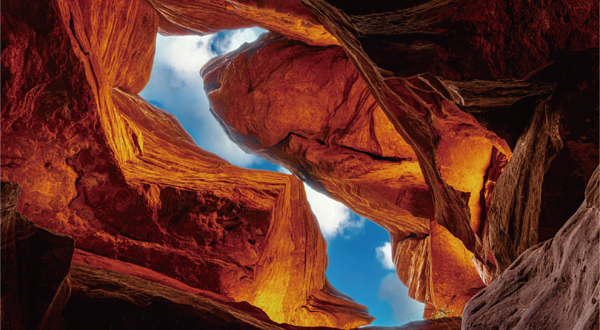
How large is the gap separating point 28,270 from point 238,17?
10890 millimetres

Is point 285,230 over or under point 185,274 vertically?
over

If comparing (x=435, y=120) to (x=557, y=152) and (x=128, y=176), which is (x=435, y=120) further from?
(x=128, y=176)

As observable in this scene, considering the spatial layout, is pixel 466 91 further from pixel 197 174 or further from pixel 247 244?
pixel 197 174

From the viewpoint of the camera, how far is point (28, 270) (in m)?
4.11

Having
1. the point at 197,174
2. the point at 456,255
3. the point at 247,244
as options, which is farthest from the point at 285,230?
the point at 456,255

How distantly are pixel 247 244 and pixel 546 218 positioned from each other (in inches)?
287

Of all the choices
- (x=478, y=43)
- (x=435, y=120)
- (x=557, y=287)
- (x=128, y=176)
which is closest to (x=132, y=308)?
(x=128, y=176)

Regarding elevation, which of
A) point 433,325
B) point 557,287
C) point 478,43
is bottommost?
point 557,287

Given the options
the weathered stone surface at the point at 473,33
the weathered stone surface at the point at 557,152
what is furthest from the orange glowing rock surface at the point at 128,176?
the weathered stone surface at the point at 557,152

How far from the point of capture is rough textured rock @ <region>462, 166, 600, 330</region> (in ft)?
7.58

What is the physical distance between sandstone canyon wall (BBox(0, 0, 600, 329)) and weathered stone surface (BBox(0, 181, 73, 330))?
0.08 ft

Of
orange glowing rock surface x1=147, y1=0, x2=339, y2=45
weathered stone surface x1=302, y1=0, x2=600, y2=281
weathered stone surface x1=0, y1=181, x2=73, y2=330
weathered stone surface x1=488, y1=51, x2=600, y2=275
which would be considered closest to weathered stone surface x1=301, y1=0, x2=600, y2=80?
weathered stone surface x1=302, y1=0, x2=600, y2=281

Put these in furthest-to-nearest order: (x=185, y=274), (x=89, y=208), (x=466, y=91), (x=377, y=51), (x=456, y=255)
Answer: (x=456, y=255) < (x=185, y=274) < (x=89, y=208) < (x=377, y=51) < (x=466, y=91)

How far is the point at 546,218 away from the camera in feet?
16.1
